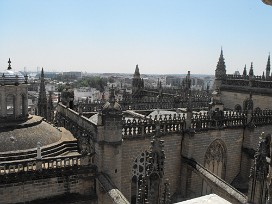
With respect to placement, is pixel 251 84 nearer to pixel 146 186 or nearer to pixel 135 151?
pixel 135 151

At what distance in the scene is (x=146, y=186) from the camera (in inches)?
537

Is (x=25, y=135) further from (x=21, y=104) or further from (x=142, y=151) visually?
(x=142, y=151)

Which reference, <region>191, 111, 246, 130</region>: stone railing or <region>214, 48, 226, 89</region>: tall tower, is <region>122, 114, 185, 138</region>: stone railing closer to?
<region>191, 111, 246, 130</region>: stone railing

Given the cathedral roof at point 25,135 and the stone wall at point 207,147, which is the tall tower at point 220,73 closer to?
the stone wall at point 207,147

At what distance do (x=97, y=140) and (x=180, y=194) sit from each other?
29.4ft

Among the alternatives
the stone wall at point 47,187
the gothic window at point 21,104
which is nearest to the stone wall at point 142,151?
the stone wall at point 47,187

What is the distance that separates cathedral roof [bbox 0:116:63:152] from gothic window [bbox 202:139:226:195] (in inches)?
469

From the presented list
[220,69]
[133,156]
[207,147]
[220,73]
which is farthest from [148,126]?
[220,69]

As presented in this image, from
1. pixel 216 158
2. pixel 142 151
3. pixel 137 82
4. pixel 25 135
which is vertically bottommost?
pixel 216 158

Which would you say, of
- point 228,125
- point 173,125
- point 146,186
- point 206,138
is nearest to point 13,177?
point 146,186

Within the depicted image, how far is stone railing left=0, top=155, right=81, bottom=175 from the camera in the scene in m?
15.3

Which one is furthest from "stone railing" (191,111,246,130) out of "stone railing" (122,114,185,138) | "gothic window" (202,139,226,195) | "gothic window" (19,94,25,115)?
"gothic window" (19,94,25,115)

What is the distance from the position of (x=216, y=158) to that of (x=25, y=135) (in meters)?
15.1

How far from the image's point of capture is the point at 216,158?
972 inches
